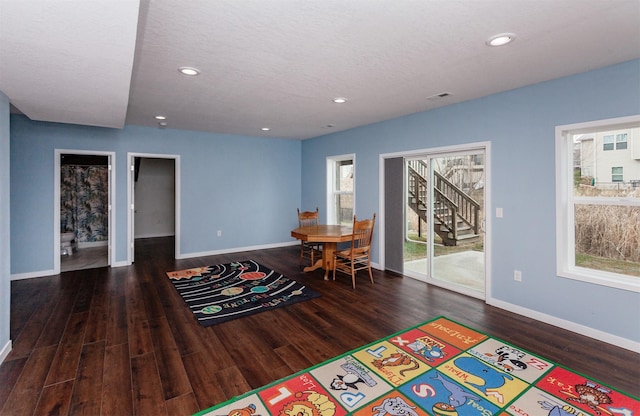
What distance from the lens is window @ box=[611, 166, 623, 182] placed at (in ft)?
9.39

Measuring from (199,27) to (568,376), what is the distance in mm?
3681

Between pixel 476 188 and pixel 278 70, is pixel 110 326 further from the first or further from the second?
pixel 476 188

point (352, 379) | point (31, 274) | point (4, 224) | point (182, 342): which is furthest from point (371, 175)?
point (31, 274)

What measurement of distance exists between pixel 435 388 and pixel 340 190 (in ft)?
15.0

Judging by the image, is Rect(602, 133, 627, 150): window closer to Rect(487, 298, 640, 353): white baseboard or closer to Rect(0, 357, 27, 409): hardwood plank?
Rect(487, 298, 640, 353): white baseboard

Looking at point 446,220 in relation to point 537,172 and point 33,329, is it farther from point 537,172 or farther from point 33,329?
point 33,329

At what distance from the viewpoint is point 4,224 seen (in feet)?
8.55

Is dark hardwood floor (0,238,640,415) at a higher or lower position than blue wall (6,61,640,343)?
lower

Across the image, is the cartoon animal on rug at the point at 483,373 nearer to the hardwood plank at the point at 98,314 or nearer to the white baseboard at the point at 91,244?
the hardwood plank at the point at 98,314

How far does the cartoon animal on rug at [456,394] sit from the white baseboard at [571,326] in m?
1.71

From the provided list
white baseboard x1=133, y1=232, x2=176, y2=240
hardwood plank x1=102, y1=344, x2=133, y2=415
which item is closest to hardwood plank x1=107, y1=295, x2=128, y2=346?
hardwood plank x1=102, y1=344, x2=133, y2=415

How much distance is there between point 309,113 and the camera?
180 inches

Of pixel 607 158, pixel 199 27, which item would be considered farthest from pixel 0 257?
pixel 607 158

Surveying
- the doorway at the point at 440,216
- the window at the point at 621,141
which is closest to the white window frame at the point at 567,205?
the window at the point at 621,141
